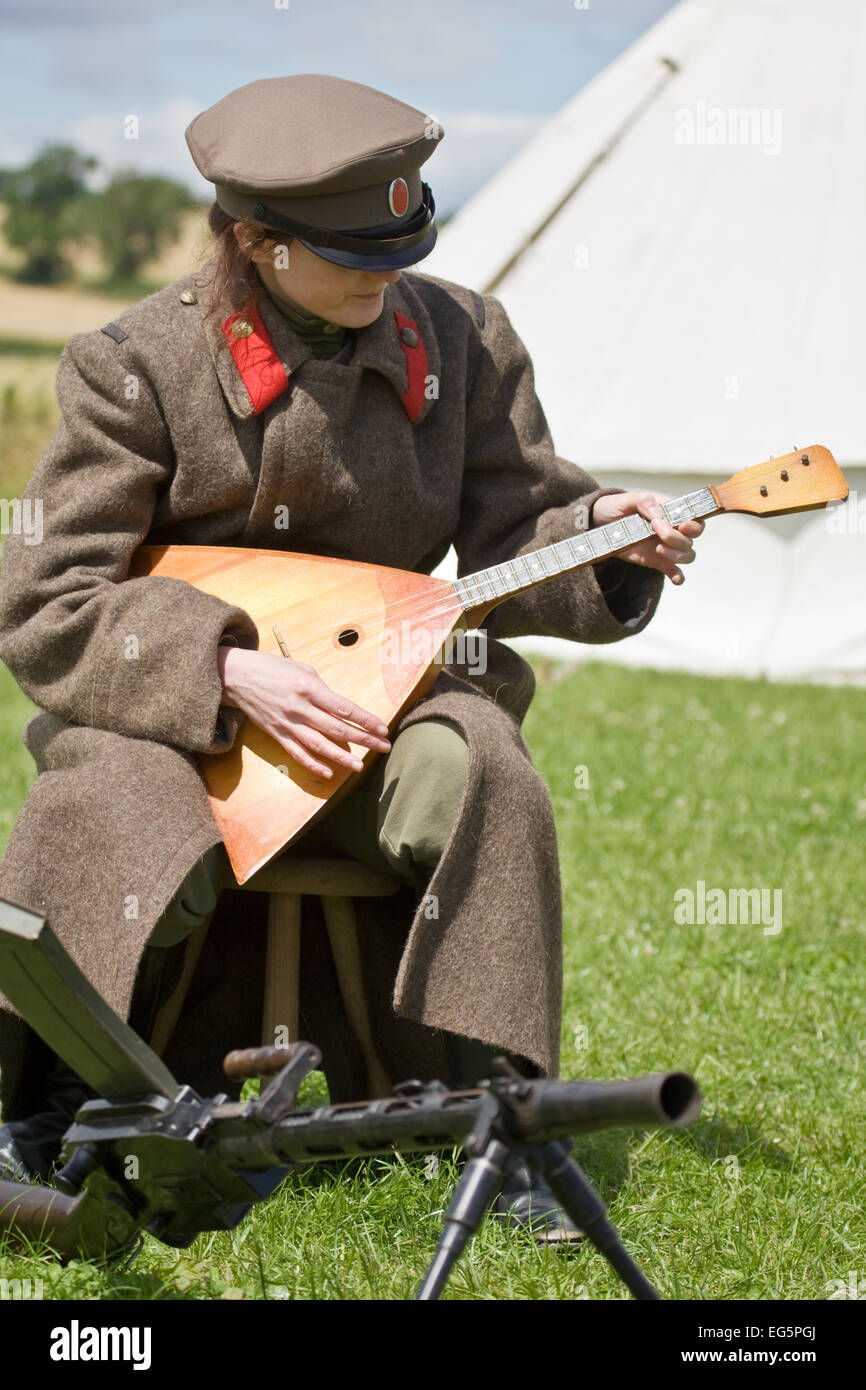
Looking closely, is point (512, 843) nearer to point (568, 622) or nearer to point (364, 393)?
point (568, 622)

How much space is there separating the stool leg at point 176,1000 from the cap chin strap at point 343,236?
1.27 meters

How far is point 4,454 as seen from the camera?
15.6 m

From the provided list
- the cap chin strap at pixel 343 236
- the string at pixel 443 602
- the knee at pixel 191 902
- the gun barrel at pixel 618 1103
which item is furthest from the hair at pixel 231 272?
the gun barrel at pixel 618 1103

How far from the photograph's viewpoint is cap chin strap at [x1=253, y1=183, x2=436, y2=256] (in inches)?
110

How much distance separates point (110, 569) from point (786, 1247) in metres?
1.67

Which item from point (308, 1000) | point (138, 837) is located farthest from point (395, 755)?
point (308, 1000)

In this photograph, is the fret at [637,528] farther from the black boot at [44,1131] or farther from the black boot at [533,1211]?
the black boot at [44,1131]

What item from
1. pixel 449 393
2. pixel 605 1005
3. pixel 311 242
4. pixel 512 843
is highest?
pixel 311 242

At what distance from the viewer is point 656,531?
295 centimetres

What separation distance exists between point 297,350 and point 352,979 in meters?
1.21

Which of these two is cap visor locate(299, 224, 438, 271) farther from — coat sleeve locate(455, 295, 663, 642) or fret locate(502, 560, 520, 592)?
fret locate(502, 560, 520, 592)

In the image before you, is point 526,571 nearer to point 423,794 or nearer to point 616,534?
point 616,534

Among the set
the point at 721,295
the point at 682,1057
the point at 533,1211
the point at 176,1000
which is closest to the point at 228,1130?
the point at 533,1211

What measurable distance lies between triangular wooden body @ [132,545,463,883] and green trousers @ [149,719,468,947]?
0.19ft
